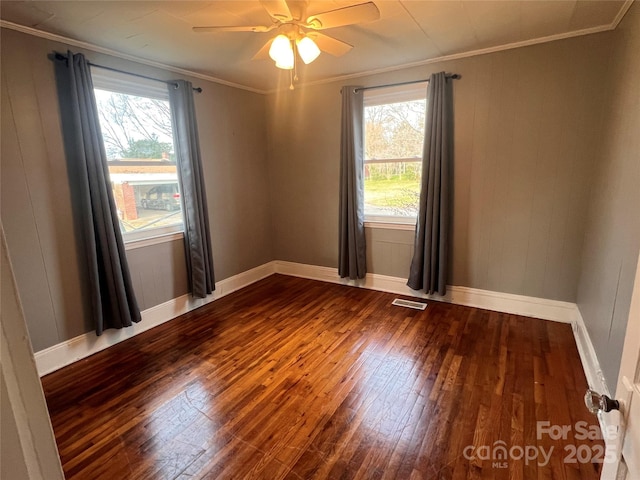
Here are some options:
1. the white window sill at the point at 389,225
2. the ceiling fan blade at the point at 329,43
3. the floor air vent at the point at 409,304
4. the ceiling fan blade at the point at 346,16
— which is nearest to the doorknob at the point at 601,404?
the ceiling fan blade at the point at 346,16

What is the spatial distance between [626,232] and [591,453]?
1.19 metres

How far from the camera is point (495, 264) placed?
3.30 meters

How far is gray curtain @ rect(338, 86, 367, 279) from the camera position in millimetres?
3688

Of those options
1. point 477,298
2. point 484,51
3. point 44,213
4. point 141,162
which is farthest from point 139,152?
point 477,298

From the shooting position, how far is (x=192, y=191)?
3.35m

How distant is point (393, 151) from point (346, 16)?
200 cm

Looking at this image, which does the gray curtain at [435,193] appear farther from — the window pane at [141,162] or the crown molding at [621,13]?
the window pane at [141,162]

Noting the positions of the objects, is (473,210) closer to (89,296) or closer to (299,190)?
(299,190)

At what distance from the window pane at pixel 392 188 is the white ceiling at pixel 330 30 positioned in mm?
1075

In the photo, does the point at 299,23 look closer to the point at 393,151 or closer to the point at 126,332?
the point at 393,151

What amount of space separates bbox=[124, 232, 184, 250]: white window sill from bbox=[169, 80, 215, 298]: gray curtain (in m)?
0.10

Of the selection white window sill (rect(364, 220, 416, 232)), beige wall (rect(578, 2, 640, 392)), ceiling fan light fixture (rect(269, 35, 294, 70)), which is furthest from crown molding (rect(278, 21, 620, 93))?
ceiling fan light fixture (rect(269, 35, 294, 70))

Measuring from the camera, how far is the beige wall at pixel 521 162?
275cm

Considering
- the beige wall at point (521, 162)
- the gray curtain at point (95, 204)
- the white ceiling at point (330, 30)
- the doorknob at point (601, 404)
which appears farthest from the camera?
the beige wall at point (521, 162)
